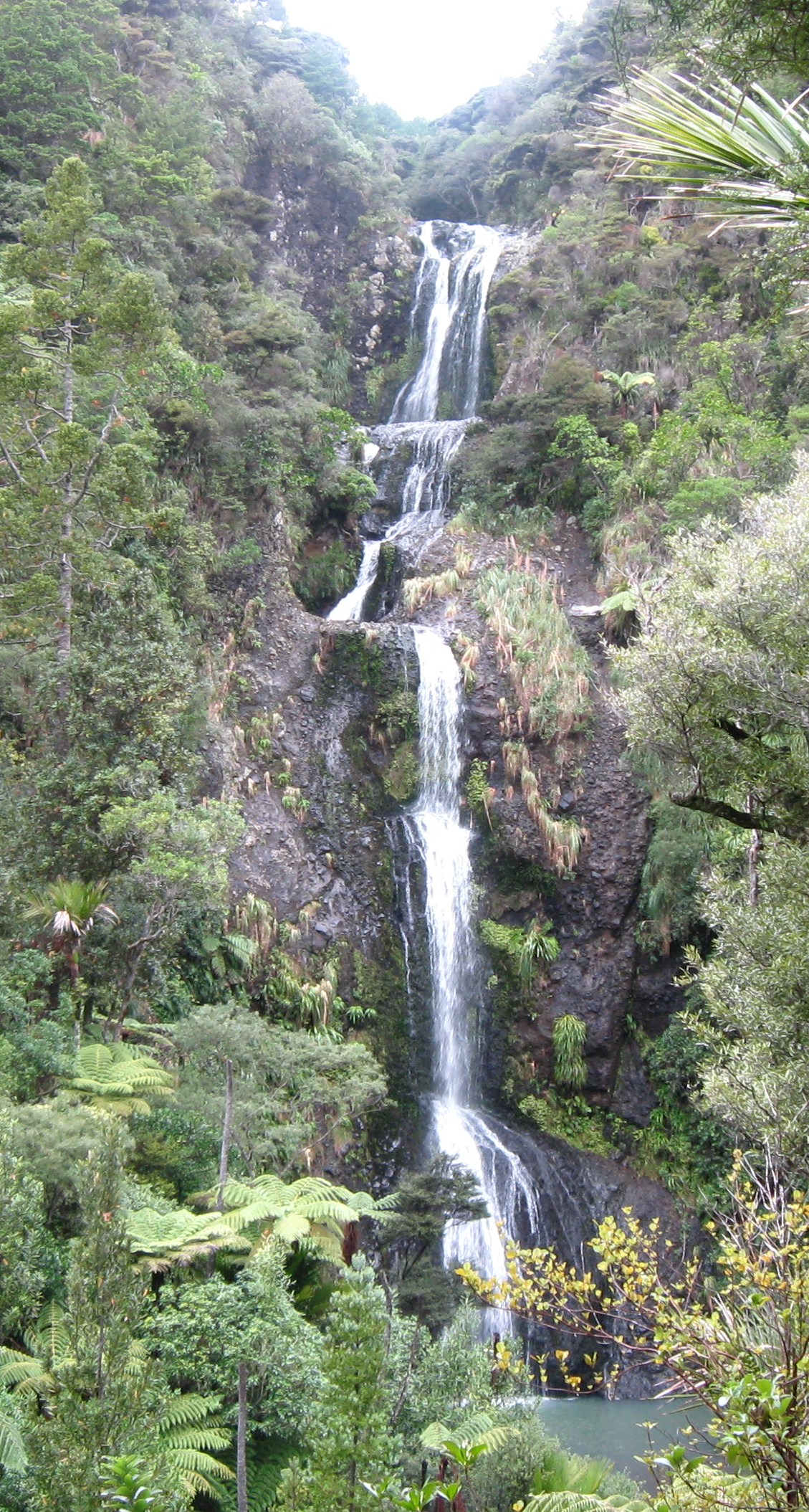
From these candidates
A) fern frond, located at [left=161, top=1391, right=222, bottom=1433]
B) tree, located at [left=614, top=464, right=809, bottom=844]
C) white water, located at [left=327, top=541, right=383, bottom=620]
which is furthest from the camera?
white water, located at [left=327, top=541, right=383, bottom=620]

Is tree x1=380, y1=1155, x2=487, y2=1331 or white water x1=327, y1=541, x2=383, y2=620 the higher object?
white water x1=327, y1=541, x2=383, y2=620

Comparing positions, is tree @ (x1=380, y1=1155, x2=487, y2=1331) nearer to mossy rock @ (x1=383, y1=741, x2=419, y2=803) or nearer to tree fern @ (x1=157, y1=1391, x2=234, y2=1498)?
tree fern @ (x1=157, y1=1391, x2=234, y2=1498)

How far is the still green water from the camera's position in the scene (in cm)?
1048

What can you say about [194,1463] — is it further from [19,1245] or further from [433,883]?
[433,883]

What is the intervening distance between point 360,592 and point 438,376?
37.9ft

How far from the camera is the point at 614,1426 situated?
38.4 ft

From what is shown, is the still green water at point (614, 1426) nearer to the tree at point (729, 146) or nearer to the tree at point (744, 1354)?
the tree at point (744, 1354)

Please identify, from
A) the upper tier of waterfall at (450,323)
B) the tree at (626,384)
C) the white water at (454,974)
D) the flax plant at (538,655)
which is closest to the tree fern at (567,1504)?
the white water at (454,974)

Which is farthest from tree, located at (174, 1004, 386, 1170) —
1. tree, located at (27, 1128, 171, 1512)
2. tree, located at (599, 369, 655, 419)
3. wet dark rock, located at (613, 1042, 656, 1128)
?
tree, located at (599, 369, 655, 419)

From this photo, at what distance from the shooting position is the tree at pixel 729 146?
3.93 m

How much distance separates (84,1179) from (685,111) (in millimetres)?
5464

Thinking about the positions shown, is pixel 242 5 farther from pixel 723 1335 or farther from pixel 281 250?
pixel 723 1335

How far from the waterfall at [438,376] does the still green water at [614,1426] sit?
50.4 ft

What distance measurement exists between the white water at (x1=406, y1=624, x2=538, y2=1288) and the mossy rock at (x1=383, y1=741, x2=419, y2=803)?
0.17 m
